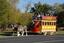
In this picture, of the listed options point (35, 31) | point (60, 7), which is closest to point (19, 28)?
point (35, 31)

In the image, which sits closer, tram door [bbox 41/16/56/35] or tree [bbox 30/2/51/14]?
tram door [bbox 41/16/56/35]

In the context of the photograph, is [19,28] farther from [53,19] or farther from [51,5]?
[51,5]

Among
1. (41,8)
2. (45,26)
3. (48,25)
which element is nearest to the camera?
(45,26)

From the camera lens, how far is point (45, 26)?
41.5 m

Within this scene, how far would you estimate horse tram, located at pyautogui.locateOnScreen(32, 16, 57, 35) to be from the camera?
41.3m

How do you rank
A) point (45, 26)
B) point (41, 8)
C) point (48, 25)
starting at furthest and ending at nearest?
point (41, 8) < point (48, 25) < point (45, 26)

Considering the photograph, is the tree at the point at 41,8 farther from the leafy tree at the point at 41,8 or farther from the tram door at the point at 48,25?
the tram door at the point at 48,25

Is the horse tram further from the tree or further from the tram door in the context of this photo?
the tree

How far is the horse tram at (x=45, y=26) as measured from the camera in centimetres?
4126

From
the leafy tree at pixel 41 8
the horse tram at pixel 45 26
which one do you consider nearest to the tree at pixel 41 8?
the leafy tree at pixel 41 8

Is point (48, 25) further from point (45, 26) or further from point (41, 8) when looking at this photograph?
point (41, 8)

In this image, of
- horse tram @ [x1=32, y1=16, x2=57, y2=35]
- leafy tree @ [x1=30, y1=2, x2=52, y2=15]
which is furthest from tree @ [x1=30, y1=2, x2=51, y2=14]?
horse tram @ [x1=32, y1=16, x2=57, y2=35]

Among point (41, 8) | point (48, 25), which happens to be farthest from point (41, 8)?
point (48, 25)

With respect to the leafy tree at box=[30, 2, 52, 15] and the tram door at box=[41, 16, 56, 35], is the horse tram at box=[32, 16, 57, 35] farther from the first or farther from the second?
the leafy tree at box=[30, 2, 52, 15]
